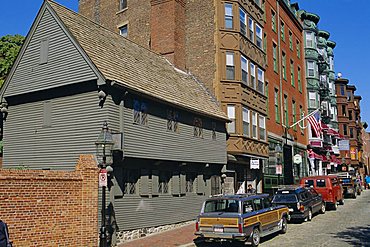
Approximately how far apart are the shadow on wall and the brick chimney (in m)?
13.4

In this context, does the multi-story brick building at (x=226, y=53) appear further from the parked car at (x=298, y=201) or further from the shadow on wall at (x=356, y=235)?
the shadow on wall at (x=356, y=235)

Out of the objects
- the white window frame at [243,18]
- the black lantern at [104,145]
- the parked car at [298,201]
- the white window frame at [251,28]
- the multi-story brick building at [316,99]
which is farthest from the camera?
the multi-story brick building at [316,99]

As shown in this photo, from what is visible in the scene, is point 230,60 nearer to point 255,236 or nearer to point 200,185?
point 200,185

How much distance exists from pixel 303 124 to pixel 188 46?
63.4 feet

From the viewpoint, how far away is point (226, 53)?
2533 centimetres

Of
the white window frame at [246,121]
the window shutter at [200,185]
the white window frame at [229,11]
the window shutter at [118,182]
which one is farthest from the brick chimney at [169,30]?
the window shutter at [118,182]

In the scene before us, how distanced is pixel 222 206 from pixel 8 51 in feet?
73.2

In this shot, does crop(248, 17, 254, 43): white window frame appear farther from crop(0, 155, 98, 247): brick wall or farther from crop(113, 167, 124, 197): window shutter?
crop(0, 155, 98, 247): brick wall

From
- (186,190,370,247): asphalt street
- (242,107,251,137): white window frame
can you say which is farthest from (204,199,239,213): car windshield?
(242,107,251,137): white window frame

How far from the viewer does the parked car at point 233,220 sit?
1389cm

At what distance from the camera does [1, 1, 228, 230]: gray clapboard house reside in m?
15.8

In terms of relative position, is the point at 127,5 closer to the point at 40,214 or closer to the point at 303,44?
the point at 40,214

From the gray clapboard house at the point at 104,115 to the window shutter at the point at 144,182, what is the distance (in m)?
0.04

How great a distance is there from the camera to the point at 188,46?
26594 millimetres
